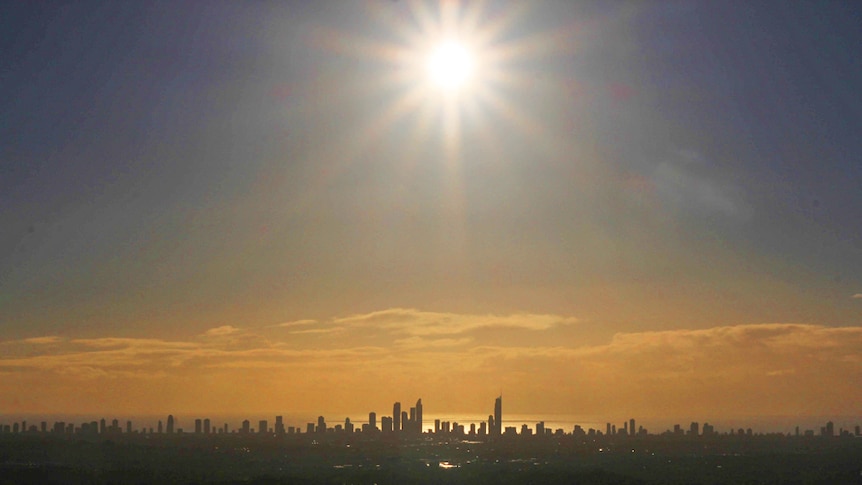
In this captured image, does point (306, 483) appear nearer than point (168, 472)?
Yes

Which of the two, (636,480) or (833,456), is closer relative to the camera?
(636,480)

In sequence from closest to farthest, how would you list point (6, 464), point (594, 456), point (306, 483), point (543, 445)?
1. point (306, 483)
2. point (6, 464)
3. point (594, 456)
4. point (543, 445)

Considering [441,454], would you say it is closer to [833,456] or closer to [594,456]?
[594,456]

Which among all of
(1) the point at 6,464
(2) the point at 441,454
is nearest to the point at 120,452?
(1) the point at 6,464

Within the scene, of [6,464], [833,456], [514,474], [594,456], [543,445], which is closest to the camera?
[514,474]

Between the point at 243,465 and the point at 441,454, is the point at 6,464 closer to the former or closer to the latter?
the point at 243,465

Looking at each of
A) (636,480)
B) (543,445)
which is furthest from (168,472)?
(543,445)
